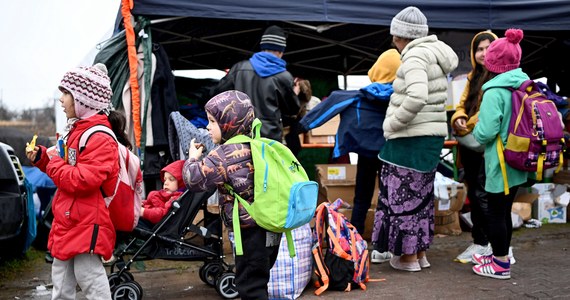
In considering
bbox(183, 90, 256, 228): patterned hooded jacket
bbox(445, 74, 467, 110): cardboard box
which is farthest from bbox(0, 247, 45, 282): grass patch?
bbox(445, 74, 467, 110): cardboard box

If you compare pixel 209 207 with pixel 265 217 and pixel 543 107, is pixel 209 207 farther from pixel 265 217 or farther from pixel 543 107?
pixel 543 107

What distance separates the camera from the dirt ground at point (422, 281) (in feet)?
14.2

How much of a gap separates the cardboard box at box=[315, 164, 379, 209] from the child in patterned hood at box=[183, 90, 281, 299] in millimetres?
3081

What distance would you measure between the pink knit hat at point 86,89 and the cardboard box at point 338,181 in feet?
10.7

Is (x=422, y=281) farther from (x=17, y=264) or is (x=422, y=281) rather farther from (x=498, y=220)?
(x=17, y=264)

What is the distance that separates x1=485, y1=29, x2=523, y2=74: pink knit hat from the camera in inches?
175

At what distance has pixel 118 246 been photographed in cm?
434

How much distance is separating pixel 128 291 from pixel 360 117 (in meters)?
2.33

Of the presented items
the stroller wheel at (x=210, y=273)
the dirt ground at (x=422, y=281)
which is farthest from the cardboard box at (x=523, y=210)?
the stroller wheel at (x=210, y=273)

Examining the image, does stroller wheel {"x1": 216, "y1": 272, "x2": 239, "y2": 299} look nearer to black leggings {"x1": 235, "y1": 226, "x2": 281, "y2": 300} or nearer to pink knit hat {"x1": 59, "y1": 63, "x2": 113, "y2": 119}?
black leggings {"x1": 235, "y1": 226, "x2": 281, "y2": 300}

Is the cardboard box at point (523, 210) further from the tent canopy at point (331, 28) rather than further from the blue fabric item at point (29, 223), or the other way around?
the blue fabric item at point (29, 223)

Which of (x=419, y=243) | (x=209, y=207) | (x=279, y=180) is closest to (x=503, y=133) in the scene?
(x=419, y=243)

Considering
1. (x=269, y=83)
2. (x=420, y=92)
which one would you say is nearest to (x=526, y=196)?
(x=420, y=92)

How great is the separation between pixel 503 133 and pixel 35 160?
3140 mm
